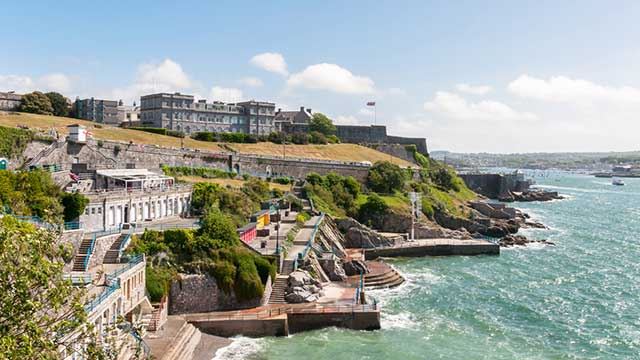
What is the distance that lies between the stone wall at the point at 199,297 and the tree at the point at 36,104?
6794cm

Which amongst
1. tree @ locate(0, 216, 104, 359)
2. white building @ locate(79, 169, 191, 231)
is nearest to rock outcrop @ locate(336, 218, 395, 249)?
white building @ locate(79, 169, 191, 231)

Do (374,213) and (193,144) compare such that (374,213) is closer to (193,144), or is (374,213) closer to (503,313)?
(193,144)

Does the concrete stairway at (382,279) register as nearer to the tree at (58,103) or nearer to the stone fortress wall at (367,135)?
the tree at (58,103)

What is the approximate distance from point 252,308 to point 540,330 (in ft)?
56.9

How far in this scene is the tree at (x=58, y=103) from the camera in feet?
317

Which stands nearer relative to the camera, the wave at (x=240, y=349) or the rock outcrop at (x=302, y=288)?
the wave at (x=240, y=349)

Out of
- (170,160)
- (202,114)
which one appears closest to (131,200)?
(170,160)

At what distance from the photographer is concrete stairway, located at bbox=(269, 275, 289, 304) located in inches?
1491

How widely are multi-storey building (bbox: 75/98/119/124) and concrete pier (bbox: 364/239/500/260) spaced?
203 ft

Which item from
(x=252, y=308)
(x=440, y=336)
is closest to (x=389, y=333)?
(x=440, y=336)

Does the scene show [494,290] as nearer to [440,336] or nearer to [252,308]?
[440,336]

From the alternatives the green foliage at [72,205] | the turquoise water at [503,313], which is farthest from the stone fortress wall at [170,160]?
the turquoise water at [503,313]

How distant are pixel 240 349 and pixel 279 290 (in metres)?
7.45

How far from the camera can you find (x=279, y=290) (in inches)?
1527
